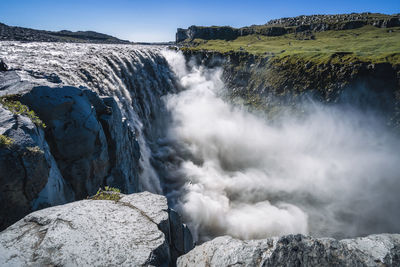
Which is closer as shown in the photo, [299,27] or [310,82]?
[310,82]

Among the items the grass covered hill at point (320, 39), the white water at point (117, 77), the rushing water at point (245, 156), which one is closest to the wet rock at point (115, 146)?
the white water at point (117, 77)

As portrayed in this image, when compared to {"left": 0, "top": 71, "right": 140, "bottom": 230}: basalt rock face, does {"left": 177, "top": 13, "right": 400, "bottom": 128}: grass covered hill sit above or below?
above

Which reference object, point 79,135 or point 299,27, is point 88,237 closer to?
point 79,135

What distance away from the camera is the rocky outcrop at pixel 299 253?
520 centimetres

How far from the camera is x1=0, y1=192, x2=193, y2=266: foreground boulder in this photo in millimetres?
4875

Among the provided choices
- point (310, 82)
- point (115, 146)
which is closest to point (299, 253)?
point (115, 146)

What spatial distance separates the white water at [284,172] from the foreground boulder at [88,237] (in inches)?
701

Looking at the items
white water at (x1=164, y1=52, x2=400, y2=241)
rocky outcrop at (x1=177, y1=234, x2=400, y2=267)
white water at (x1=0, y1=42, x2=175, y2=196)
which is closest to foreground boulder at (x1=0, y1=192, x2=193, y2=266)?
rocky outcrop at (x1=177, y1=234, x2=400, y2=267)

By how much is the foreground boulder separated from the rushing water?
1202 centimetres

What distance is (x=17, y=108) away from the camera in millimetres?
9281

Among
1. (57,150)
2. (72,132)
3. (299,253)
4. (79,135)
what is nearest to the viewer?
(299,253)

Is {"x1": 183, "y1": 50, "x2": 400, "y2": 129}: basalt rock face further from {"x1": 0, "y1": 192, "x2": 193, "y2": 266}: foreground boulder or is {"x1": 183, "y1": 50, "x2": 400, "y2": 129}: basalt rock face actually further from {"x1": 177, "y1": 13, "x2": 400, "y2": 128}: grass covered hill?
{"x1": 0, "y1": 192, "x2": 193, "y2": 266}: foreground boulder

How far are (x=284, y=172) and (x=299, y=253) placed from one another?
1244 inches

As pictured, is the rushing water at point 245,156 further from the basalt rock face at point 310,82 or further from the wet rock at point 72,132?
the wet rock at point 72,132
